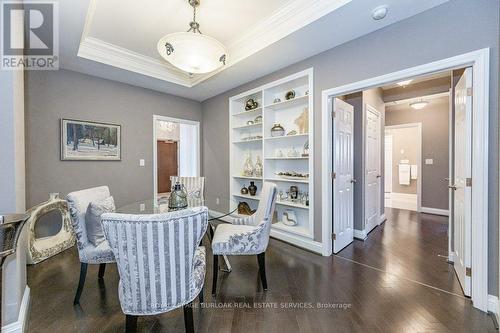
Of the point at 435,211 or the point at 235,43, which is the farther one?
the point at 435,211

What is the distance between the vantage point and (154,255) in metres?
1.19

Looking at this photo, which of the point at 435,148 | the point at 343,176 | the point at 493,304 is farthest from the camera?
the point at 435,148

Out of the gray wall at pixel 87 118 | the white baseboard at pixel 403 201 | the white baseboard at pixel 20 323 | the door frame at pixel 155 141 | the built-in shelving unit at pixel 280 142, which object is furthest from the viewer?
the white baseboard at pixel 403 201

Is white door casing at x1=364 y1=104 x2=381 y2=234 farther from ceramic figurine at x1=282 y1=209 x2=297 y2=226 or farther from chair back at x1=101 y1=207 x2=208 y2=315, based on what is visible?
chair back at x1=101 y1=207 x2=208 y2=315

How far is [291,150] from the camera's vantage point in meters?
3.63

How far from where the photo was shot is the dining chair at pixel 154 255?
1157mm

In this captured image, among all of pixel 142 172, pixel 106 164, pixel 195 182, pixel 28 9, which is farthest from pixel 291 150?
pixel 28 9

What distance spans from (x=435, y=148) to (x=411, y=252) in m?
3.73

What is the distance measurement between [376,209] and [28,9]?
5591mm

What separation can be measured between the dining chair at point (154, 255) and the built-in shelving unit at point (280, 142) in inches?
83.4

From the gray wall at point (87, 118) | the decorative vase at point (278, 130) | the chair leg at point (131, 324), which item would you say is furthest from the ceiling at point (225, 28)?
the chair leg at point (131, 324)

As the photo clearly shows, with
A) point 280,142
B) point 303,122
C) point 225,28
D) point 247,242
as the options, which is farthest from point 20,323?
point 303,122

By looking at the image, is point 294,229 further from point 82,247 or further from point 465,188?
point 82,247

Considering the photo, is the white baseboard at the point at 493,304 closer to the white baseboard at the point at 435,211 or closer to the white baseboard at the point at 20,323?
the white baseboard at the point at 20,323
